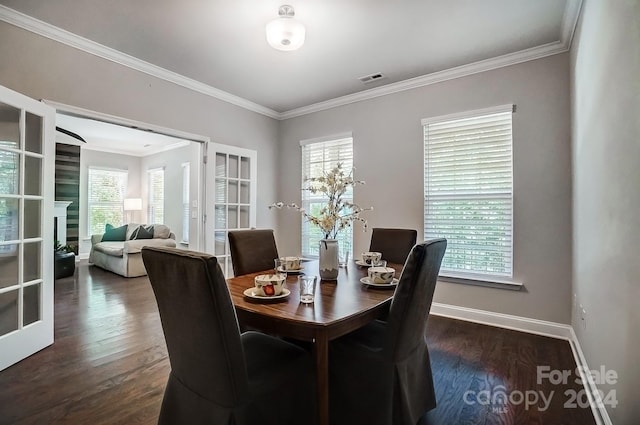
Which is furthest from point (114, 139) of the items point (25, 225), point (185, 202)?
point (25, 225)

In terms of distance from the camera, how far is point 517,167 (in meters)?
3.06

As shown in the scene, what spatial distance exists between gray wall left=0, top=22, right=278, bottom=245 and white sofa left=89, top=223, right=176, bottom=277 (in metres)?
2.25

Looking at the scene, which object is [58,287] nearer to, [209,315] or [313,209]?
[313,209]

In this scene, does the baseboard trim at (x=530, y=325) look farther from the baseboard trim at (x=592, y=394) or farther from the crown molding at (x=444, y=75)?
the crown molding at (x=444, y=75)

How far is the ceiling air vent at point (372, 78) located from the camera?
355 cm

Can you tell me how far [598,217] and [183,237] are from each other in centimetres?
690

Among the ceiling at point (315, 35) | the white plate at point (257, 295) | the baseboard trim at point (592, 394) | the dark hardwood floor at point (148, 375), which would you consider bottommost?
the dark hardwood floor at point (148, 375)

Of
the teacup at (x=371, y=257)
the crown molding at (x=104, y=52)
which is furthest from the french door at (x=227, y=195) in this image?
the teacup at (x=371, y=257)

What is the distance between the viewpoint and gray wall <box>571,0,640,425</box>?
1280mm

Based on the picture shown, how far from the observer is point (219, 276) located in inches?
43.4

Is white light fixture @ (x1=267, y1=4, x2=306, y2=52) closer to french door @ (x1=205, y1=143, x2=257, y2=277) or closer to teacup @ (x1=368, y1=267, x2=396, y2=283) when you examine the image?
teacup @ (x1=368, y1=267, x2=396, y2=283)

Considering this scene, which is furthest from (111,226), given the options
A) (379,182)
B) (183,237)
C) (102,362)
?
(379,182)

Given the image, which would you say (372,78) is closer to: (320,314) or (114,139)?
(320,314)

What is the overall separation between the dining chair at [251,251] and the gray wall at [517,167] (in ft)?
5.57
